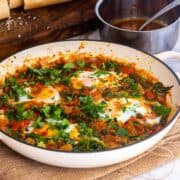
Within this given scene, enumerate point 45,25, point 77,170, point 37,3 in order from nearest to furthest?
point 77,170 → point 45,25 → point 37,3

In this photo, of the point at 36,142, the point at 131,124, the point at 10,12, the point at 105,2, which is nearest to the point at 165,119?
the point at 131,124

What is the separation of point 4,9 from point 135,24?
0.56m

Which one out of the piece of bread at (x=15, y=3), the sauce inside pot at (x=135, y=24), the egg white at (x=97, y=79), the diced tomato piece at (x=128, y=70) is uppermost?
the piece of bread at (x=15, y=3)

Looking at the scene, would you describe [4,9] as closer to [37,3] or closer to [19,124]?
[37,3]

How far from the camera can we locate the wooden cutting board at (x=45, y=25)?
2059 millimetres

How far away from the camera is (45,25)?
7.02 ft

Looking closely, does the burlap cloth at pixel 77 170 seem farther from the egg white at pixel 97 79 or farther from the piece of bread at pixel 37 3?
the piece of bread at pixel 37 3

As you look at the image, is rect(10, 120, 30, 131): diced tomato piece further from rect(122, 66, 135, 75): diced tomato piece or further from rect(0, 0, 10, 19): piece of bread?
rect(0, 0, 10, 19): piece of bread

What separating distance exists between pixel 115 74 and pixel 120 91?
0.12m

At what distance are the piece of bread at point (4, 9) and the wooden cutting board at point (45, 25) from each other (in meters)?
0.02

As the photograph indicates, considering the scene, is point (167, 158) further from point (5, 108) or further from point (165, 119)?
point (5, 108)

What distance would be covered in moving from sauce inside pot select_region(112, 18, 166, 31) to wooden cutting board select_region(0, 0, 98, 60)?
0.12 metres

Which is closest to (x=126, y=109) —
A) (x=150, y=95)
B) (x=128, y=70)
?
(x=150, y=95)

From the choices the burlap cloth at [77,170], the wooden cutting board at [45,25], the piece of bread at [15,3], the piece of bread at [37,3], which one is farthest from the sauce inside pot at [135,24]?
the burlap cloth at [77,170]
